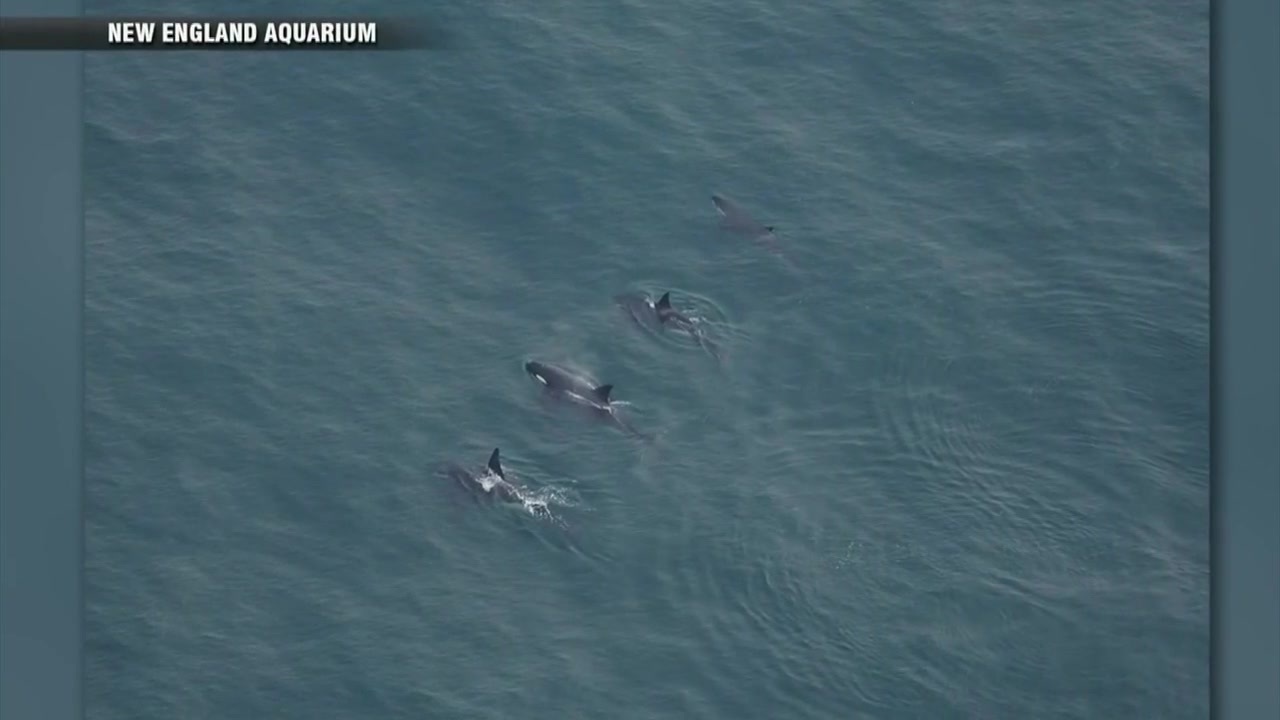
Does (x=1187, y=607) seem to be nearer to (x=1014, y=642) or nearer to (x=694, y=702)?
(x=1014, y=642)

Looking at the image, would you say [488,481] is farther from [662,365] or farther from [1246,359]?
[1246,359]

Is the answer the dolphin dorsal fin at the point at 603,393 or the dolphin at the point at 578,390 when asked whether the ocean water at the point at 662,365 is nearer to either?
the dolphin at the point at 578,390

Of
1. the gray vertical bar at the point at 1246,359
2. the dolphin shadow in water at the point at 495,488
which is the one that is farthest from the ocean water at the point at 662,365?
the gray vertical bar at the point at 1246,359

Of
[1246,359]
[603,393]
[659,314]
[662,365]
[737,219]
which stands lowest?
[603,393]

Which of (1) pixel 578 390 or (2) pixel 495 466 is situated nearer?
(2) pixel 495 466

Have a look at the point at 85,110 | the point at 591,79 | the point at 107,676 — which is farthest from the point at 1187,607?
the point at 85,110

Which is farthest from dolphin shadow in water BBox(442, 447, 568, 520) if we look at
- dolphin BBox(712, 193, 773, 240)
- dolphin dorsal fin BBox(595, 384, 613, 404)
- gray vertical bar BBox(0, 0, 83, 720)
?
gray vertical bar BBox(0, 0, 83, 720)

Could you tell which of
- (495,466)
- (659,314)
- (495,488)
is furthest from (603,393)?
(495,488)
